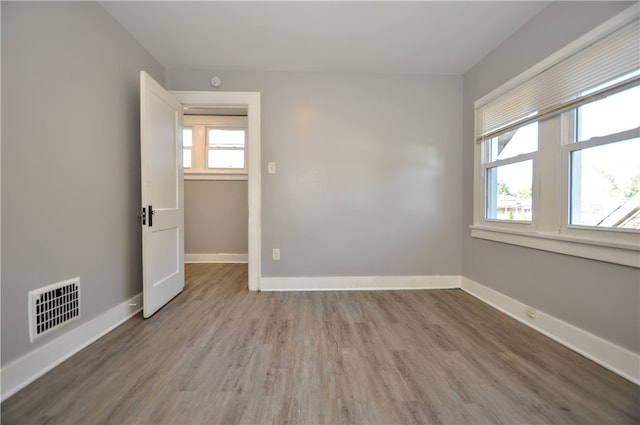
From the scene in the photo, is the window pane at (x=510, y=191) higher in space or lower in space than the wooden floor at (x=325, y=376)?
higher

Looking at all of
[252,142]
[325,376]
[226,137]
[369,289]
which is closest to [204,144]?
[226,137]

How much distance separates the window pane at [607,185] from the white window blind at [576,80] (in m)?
0.35

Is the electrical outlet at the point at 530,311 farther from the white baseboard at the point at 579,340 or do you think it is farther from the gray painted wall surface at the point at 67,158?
the gray painted wall surface at the point at 67,158

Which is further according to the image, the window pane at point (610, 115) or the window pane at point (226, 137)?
the window pane at point (226, 137)

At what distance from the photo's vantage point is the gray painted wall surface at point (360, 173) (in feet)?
9.25

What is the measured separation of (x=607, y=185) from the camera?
5.13ft

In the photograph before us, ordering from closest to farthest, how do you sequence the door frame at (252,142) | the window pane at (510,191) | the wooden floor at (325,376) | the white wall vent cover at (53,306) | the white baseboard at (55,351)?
the wooden floor at (325,376), the white baseboard at (55,351), the white wall vent cover at (53,306), the window pane at (510,191), the door frame at (252,142)

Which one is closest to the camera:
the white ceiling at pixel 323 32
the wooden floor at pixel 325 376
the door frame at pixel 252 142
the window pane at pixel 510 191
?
the wooden floor at pixel 325 376

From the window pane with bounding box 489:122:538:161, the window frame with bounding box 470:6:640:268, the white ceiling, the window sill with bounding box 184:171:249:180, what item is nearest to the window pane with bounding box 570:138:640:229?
the window frame with bounding box 470:6:640:268

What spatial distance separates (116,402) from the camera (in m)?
1.20

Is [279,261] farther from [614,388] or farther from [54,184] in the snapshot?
[614,388]

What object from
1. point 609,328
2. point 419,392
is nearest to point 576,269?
point 609,328

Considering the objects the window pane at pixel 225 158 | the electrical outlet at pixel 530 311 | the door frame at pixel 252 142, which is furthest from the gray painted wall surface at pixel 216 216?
the electrical outlet at pixel 530 311

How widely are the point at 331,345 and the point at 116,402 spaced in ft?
3.84
